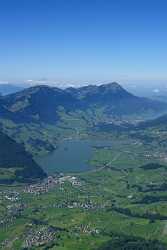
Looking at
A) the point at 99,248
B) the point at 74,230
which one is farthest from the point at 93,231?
the point at 99,248

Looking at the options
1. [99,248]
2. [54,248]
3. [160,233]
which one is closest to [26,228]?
[54,248]

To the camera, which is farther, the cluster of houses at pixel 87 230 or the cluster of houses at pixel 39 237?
the cluster of houses at pixel 87 230

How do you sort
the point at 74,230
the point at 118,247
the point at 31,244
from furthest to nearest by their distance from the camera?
the point at 74,230
the point at 31,244
the point at 118,247

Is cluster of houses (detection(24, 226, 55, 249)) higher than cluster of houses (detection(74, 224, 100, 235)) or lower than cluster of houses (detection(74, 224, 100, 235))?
lower

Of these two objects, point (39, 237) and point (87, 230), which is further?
point (87, 230)

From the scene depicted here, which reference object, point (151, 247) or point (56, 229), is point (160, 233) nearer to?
point (151, 247)

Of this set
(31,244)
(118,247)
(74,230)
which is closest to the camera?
(118,247)

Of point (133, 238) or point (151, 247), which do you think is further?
point (133, 238)

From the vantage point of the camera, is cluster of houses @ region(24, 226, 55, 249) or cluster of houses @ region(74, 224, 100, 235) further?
cluster of houses @ region(74, 224, 100, 235)

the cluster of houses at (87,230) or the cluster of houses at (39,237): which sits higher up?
the cluster of houses at (87,230)

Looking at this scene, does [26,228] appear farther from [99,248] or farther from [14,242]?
[99,248]
